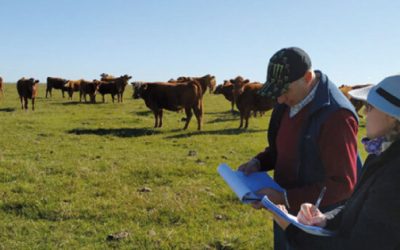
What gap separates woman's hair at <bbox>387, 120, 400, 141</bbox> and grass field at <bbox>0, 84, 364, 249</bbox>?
390 centimetres

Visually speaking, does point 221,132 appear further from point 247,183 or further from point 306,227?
point 306,227

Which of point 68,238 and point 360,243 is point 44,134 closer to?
point 68,238

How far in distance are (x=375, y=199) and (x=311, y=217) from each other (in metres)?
0.42

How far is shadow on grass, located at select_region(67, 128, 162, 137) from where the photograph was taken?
53.8 feet

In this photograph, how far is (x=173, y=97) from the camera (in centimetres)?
1891

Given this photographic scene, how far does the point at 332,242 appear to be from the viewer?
87.4 inches

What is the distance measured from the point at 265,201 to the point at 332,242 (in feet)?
A: 1.49

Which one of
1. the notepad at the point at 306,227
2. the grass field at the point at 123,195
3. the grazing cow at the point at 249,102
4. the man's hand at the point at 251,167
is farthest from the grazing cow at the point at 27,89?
the notepad at the point at 306,227

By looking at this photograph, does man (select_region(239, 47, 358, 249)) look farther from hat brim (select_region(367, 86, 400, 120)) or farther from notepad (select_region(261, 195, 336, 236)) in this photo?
hat brim (select_region(367, 86, 400, 120))

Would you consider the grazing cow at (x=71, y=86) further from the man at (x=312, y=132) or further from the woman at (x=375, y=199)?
the woman at (x=375, y=199)

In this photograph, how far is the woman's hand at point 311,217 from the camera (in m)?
2.36

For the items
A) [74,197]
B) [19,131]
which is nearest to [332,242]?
[74,197]

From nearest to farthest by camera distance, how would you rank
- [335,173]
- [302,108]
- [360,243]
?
[360,243], [335,173], [302,108]

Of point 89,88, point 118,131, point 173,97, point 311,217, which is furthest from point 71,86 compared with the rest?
point 311,217
